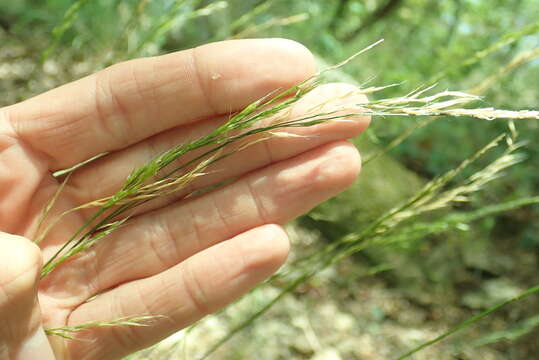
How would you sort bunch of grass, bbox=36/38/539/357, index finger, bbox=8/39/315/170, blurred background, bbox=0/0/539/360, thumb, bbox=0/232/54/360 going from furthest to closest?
1. blurred background, bbox=0/0/539/360
2. index finger, bbox=8/39/315/170
3. thumb, bbox=0/232/54/360
4. bunch of grass, bbox=36/38/539/357

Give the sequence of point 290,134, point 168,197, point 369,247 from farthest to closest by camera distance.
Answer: point 369,247, point 168,197, point 290,134

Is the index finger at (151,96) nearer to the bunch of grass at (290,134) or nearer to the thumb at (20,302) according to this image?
the bunch of grass at (290,134)

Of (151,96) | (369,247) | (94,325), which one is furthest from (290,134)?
(369,247)

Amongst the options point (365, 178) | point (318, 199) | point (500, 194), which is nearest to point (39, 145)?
point (318, 199)

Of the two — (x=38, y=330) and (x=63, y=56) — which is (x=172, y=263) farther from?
(x=63, y=56)

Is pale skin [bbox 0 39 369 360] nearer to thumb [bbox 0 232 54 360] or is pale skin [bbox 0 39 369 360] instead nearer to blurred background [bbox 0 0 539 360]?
thumb [bbox 0 232 54 360]

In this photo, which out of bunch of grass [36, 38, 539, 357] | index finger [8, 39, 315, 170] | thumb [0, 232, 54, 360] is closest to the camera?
bunch of grass [36, 38, 539, 357]

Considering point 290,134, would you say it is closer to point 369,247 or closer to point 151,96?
point 151,96

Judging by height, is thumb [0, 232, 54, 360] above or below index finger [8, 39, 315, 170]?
below

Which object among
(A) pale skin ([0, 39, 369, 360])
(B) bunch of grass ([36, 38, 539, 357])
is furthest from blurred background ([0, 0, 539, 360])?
(B) bunch of grass ([36, 38, 539, 357])
